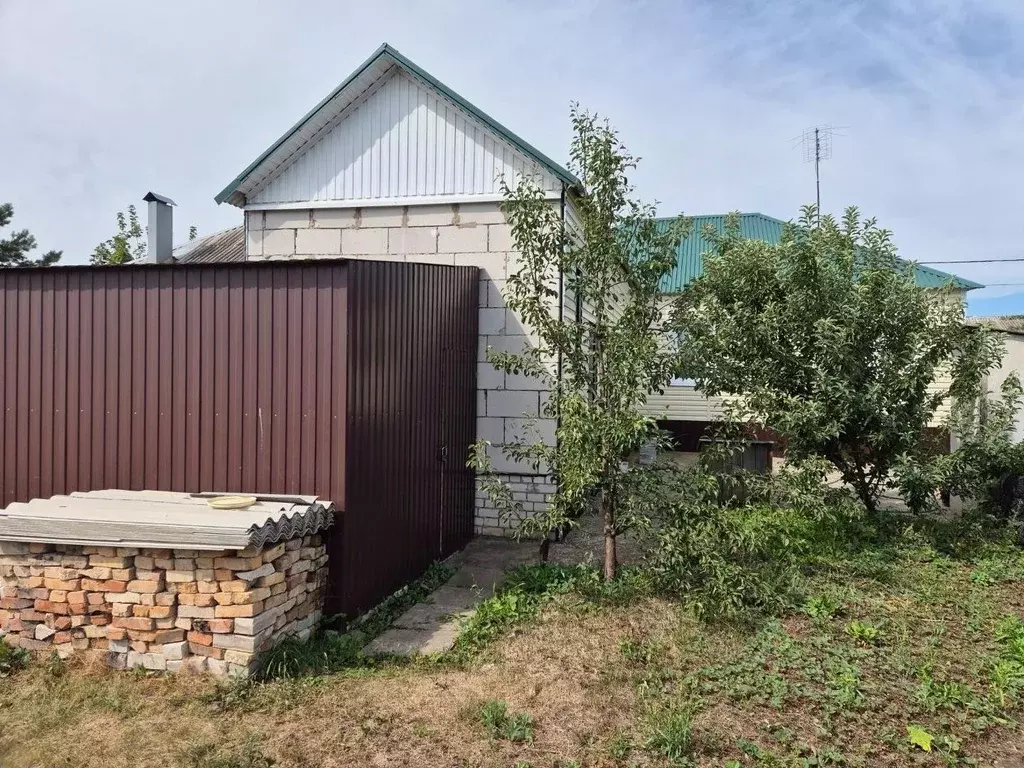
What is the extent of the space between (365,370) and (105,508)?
215 centimetres

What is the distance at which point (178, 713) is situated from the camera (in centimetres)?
426

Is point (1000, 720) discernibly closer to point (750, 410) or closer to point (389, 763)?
point (389, 763)

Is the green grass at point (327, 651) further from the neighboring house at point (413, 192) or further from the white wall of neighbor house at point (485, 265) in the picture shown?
the white wall of neighbor house at point (485, 265)

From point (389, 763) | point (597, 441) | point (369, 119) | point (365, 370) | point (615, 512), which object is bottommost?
point (389, 763)

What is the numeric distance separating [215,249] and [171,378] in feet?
30.3

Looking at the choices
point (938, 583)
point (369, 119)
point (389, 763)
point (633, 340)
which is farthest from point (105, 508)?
point (938, 583)

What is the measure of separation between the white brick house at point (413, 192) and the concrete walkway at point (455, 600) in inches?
25.8

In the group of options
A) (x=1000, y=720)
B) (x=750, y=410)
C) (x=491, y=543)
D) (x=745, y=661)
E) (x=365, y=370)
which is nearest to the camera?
(x=1000, y=720)

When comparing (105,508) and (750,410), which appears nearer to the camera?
(105,508)

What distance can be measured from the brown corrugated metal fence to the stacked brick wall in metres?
0.92

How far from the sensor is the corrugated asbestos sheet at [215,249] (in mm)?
13258

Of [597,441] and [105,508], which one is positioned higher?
[597,441]

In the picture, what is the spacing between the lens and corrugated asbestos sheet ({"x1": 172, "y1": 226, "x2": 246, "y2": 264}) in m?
13.3

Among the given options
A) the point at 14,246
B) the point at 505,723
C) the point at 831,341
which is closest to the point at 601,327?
the point at 831,341
